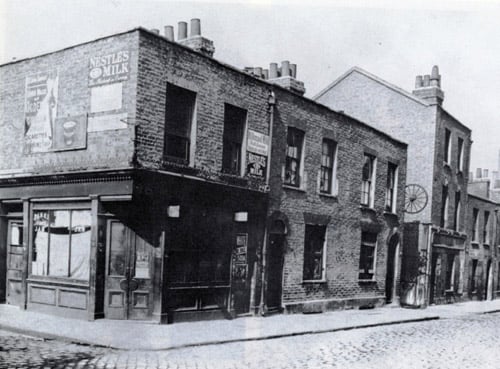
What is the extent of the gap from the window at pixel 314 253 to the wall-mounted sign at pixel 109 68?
817cm

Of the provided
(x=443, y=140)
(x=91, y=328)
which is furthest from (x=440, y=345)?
(x=443, y=140)

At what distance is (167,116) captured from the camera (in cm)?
1267

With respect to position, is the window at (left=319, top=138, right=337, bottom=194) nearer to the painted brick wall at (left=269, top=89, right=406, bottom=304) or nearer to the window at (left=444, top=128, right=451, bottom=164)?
the painted brick wall at (left=269, top=89, right=406, bottom=304)

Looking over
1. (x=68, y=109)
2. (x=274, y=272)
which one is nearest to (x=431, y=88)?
(x=274, y=272)

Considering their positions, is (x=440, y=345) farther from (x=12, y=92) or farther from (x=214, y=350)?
(x=12, y=92)

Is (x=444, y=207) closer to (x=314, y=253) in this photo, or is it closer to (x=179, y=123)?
(x=314, y=253)

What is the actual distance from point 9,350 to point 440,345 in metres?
8.82

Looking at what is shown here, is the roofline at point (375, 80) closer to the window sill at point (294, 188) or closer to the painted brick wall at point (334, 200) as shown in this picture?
the painted brick wall at point (334, 200)

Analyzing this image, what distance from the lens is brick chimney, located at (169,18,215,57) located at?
1393 cm

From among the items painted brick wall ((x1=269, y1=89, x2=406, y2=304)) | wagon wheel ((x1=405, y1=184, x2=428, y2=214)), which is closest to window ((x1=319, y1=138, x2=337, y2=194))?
painted brick wall ((x1=269, y1=89, x2=406, y2=304))

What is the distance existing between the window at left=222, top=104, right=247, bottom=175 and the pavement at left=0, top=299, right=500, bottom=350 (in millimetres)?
4017

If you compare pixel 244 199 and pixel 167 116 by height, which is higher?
pixel 167 116

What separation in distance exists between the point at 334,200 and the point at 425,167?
8.12 m

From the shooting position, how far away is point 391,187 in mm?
Result: 22250
